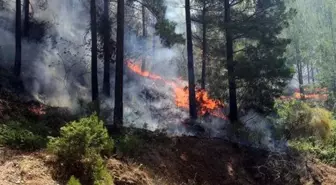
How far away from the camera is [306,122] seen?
16125 mm

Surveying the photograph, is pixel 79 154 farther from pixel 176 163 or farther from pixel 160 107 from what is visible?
pixel 160 107

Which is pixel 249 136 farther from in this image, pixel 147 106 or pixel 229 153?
pixel 147 106

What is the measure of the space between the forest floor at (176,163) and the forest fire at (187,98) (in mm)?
5779

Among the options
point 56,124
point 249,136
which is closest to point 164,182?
point 56,124

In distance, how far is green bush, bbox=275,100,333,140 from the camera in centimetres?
1598

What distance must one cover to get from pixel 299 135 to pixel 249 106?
8.40 feet

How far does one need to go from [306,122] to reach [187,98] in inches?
425

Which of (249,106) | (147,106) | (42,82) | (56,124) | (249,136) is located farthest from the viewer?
(147,106)

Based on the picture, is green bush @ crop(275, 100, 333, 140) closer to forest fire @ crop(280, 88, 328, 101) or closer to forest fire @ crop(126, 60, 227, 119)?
forest fire @ crop(126, 60, 227, 119)

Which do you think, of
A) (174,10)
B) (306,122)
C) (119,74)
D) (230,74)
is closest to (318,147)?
(306,122)

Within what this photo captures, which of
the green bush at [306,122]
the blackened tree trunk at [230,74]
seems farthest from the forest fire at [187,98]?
the green bush at [306,122]

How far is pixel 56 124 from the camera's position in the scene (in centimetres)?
1199

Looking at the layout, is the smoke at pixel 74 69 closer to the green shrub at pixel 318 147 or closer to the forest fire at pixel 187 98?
the forest fire at pixel 187 98

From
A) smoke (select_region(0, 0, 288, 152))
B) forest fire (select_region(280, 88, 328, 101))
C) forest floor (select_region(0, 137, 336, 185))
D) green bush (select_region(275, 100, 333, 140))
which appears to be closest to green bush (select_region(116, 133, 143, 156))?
forest floor (select_region(0, 137, 336, 185))
